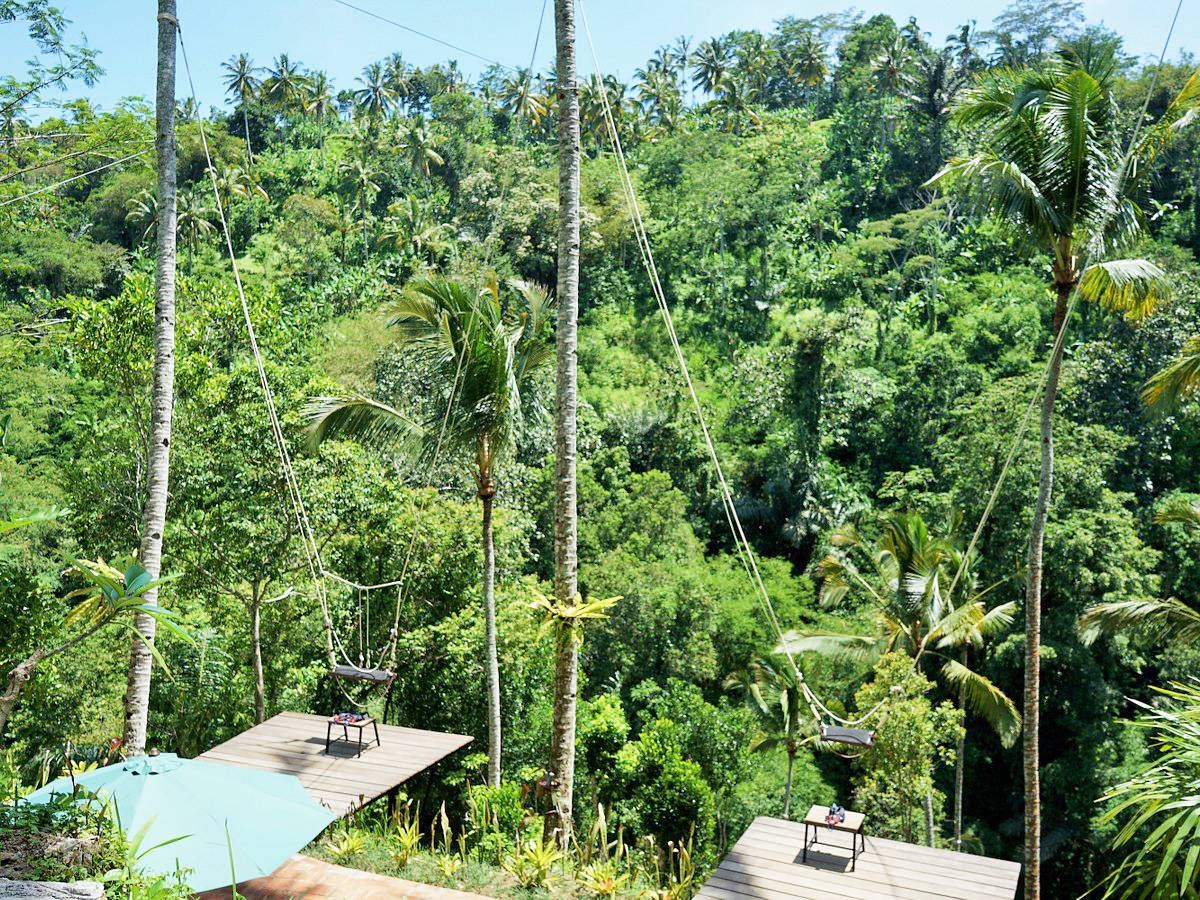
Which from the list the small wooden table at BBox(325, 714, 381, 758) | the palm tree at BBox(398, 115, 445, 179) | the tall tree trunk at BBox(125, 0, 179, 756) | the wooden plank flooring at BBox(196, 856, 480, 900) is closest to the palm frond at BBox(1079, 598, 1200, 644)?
the small wooden table at BBox(325, 714, 381, 758)

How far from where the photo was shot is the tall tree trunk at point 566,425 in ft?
22.8

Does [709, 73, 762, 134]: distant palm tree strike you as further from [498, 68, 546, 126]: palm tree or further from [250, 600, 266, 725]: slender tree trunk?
[250, 600, 266, 725]: slender tree trunk

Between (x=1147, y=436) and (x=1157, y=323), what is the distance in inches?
106

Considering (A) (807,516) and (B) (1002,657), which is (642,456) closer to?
(A) (807,516)

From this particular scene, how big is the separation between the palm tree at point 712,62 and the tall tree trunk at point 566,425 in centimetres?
4951

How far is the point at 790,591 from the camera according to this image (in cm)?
2386

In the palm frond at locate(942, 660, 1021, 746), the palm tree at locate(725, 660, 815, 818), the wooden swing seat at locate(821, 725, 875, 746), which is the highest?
the wooden swing seat at locate(821, 725, 875, 746)

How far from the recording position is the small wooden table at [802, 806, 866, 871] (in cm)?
633

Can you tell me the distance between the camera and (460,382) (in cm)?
932

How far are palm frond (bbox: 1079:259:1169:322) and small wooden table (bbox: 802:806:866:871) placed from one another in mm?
5034

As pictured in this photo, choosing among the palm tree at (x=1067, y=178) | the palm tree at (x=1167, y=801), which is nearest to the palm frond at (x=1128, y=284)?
the palm tree at (x=1067, y=178)

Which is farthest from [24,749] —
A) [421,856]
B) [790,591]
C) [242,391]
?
[790,591]

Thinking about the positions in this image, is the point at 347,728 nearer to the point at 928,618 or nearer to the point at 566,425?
the point at 566,425

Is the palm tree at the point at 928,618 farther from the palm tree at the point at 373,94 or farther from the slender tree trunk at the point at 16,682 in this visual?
the palm tree at the point at 373,94
